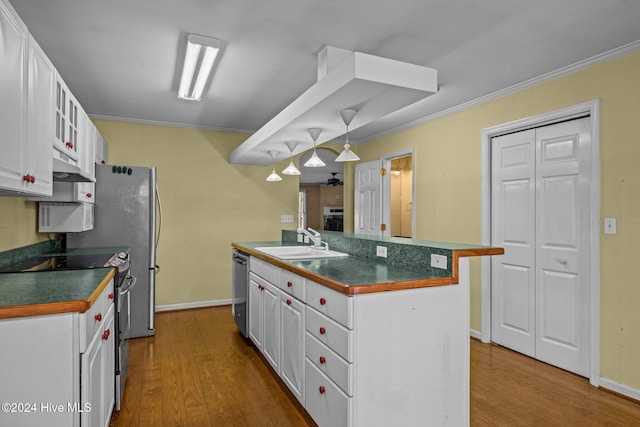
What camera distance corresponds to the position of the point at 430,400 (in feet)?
6.27

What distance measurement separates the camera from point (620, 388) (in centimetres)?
259

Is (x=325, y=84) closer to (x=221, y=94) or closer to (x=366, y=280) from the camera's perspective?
(x=366, y=280)

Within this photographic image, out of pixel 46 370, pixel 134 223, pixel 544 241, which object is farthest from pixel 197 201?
pixel 544 241

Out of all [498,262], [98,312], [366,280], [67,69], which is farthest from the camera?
[498,262]

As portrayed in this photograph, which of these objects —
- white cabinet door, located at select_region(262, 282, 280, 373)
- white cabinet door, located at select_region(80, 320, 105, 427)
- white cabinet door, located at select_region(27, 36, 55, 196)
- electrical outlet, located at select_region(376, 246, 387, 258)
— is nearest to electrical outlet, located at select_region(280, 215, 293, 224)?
white cabinet door, located at select_region(262, 282, 280, 373)

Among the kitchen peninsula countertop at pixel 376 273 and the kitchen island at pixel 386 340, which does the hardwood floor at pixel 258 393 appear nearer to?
the kitchen island at pixel 386 340

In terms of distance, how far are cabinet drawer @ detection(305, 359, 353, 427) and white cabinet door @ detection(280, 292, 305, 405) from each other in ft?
0.35

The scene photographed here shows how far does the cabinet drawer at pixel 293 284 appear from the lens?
228cm

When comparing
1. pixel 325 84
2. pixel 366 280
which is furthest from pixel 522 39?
pixel 366 280

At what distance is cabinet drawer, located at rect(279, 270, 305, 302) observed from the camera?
2.28 metres

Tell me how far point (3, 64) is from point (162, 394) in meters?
2.15

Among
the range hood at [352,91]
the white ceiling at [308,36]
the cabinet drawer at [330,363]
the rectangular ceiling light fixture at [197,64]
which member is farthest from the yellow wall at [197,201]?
the cabinet drawer at [330,363]

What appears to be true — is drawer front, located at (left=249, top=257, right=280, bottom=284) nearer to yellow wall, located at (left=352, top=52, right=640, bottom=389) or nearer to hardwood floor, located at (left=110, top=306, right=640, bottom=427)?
hardwood floor, located at (left=110, top=306, right=640, bottom=427)

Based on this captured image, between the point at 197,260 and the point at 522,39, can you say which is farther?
the point at 197,260
